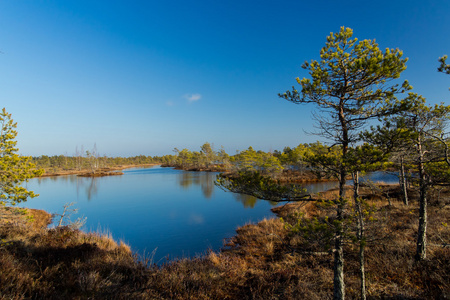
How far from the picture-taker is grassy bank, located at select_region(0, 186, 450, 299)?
491 centimetres

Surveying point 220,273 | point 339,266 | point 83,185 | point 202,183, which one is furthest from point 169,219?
point 83,185

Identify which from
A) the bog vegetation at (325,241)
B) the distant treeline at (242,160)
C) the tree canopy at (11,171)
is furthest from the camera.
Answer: the distant treeline at (242,160)

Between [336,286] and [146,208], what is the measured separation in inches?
843

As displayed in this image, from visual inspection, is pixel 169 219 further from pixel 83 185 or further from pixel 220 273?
pixel 83 185

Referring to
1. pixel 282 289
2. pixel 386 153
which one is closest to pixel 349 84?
pixel 386 153

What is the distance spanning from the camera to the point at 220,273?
23.9ft

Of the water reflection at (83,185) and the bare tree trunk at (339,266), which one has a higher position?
the bare tree trunk at (339,266)

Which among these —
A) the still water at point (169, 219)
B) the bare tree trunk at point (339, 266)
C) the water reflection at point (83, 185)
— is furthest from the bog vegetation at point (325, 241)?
the water reflection at point (83, 185)

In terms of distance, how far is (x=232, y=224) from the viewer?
16.4m

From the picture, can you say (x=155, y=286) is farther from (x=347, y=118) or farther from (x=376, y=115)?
(x=376, y=115)

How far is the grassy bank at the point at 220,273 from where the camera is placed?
4906 millimetres

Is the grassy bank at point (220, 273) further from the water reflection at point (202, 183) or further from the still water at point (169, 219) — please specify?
the water reflection at point (202, 183)

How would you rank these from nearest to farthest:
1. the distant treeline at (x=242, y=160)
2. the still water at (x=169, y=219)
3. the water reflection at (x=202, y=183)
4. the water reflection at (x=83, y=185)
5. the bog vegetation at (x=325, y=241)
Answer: the bog vegetation at (x=325, y=241) → the still water at (x=169, y=219) → the water reflection at (x=83, y=185) → the water reflection at (x=202, y=183) → the distant treeline at (x=242, y=160)

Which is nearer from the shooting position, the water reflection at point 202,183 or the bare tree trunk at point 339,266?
the bare tree trunk at point 339,266
